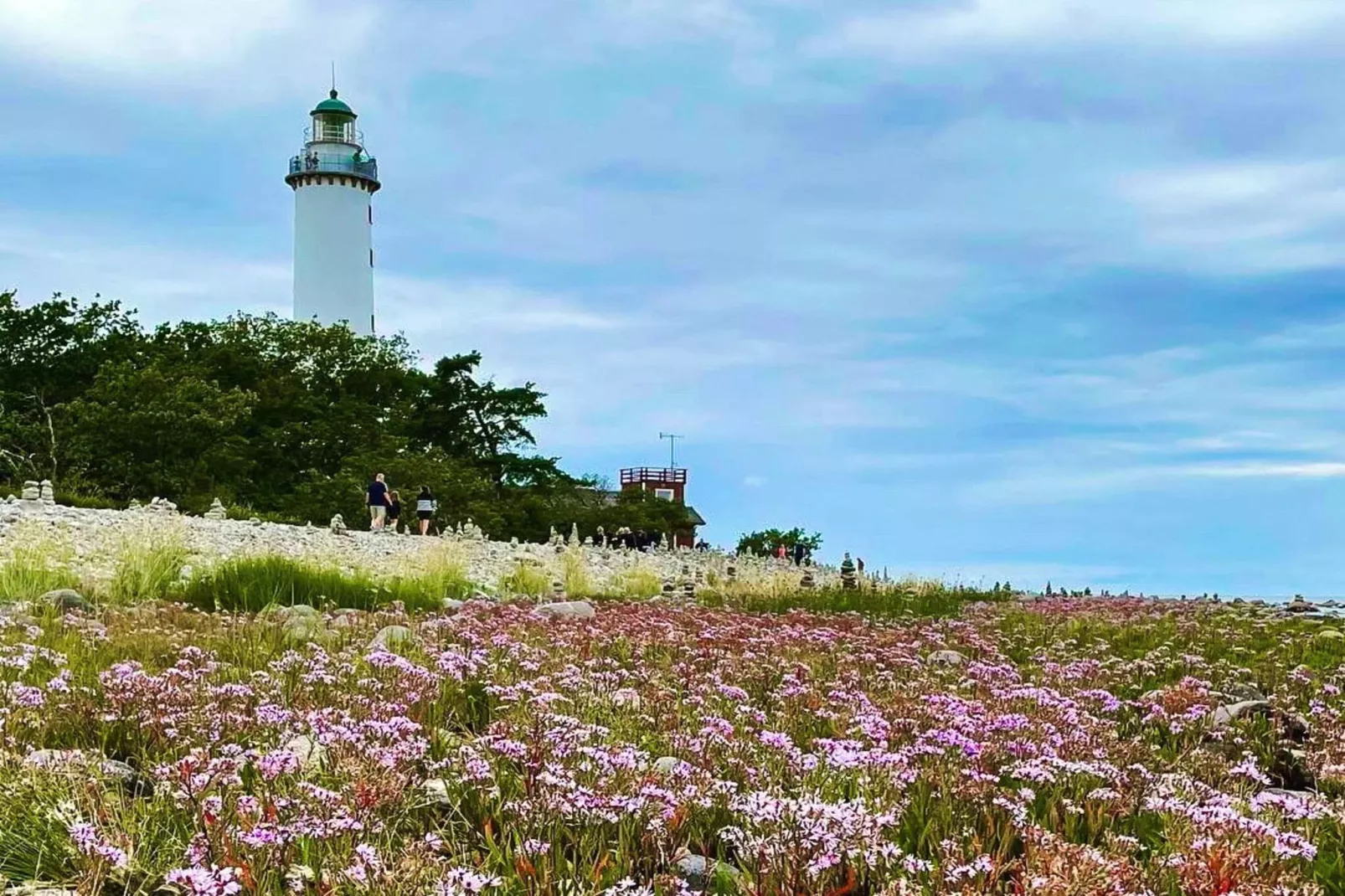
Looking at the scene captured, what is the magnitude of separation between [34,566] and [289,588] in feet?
7.90

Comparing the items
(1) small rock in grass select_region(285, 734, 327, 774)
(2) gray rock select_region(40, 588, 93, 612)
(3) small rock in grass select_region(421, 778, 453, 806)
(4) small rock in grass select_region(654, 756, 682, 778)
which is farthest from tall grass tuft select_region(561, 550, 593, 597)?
(3) small rock in grass select_region(421, 778, 453, 806)

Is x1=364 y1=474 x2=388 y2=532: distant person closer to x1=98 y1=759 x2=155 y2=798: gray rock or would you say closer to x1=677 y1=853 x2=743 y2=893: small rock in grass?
x1=98 y1=759 x2=155 y2=798: gray rock

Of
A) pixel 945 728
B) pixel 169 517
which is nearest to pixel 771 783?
pixel 945 728

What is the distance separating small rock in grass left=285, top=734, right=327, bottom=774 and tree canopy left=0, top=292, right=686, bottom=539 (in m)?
31.1

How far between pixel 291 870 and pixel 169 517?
48.3ft

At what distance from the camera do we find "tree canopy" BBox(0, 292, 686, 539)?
38062mm

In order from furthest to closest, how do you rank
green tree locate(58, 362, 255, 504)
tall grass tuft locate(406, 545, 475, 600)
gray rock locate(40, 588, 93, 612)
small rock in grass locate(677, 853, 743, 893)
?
green tree locate(58, 362, 255, 504) < tall grass tuft locate(406, 545, 475, 600) < gray rock locate(40, 588, 93, 612) < small rock in grass locate(677, 853, 743, 893)

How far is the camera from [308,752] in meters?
4.25

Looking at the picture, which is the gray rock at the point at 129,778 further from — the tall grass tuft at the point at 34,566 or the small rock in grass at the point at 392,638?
the tall grass tuft at the point at 34,566

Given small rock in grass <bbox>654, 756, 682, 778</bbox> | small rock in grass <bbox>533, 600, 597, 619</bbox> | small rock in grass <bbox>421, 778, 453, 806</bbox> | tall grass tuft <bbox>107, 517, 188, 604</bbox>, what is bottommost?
small rock in grass <bbox>421, 778, 453, 806</bbox>

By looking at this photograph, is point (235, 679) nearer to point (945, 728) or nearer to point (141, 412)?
point (945, 728)

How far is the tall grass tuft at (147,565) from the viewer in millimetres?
11805

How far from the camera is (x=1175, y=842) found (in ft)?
9.84

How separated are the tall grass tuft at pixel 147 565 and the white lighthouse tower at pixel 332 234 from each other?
42.1 meters
